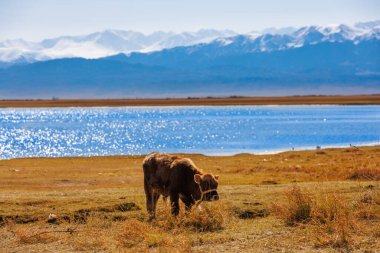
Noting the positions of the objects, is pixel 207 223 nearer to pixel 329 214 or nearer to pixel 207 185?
pixel 207 185

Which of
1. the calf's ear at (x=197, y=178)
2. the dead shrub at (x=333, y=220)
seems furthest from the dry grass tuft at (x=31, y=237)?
the dead shrub at (x=333, y=220)

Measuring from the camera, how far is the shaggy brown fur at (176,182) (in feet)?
47.1

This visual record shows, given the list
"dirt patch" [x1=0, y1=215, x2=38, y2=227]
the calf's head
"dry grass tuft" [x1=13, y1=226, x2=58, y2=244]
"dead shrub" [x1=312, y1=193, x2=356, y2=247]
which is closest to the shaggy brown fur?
the calf's head

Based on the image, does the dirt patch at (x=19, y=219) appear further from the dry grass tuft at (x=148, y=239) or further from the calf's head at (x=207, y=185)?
the calf's head at (x=207, y=185)

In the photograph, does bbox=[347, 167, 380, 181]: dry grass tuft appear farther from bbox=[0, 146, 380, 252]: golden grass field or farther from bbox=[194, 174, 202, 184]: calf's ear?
bbox=[194, 174, 202, 184]: calf's ear

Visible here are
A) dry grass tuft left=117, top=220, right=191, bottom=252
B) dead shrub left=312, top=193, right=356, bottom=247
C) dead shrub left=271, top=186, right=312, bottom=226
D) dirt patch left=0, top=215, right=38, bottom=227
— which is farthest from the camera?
dirt patch left=0, top=215, right=38, bottom=227

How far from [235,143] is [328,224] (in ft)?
203

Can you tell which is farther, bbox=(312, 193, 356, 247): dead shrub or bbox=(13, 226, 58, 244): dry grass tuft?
bbox=(13, 226, 58, 244): dry grass tuft

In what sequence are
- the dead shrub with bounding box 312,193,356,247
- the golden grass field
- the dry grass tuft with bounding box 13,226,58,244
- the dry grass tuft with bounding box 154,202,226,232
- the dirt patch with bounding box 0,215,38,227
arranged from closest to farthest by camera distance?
1. the dead shrub with bounding box 312,193,356,247
2. the golden grass field
3. the dry grass tuft with bounding box 13,226,58,244
4. the dry grass tuft with bounding box 154,202,226,232
5. the dirt patch with bounding box 0,215,38,227

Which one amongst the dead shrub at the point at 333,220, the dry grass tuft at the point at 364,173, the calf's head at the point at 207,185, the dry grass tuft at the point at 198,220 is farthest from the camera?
the dry grass tuft at the point at 364,173

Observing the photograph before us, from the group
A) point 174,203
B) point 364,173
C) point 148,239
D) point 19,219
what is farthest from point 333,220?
point 364,173

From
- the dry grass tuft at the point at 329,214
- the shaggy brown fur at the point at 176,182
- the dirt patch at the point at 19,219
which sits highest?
the shaggy brown fur at the point at 176,182

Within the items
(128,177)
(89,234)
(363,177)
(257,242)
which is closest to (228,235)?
(257,242)

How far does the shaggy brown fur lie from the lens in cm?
1436
